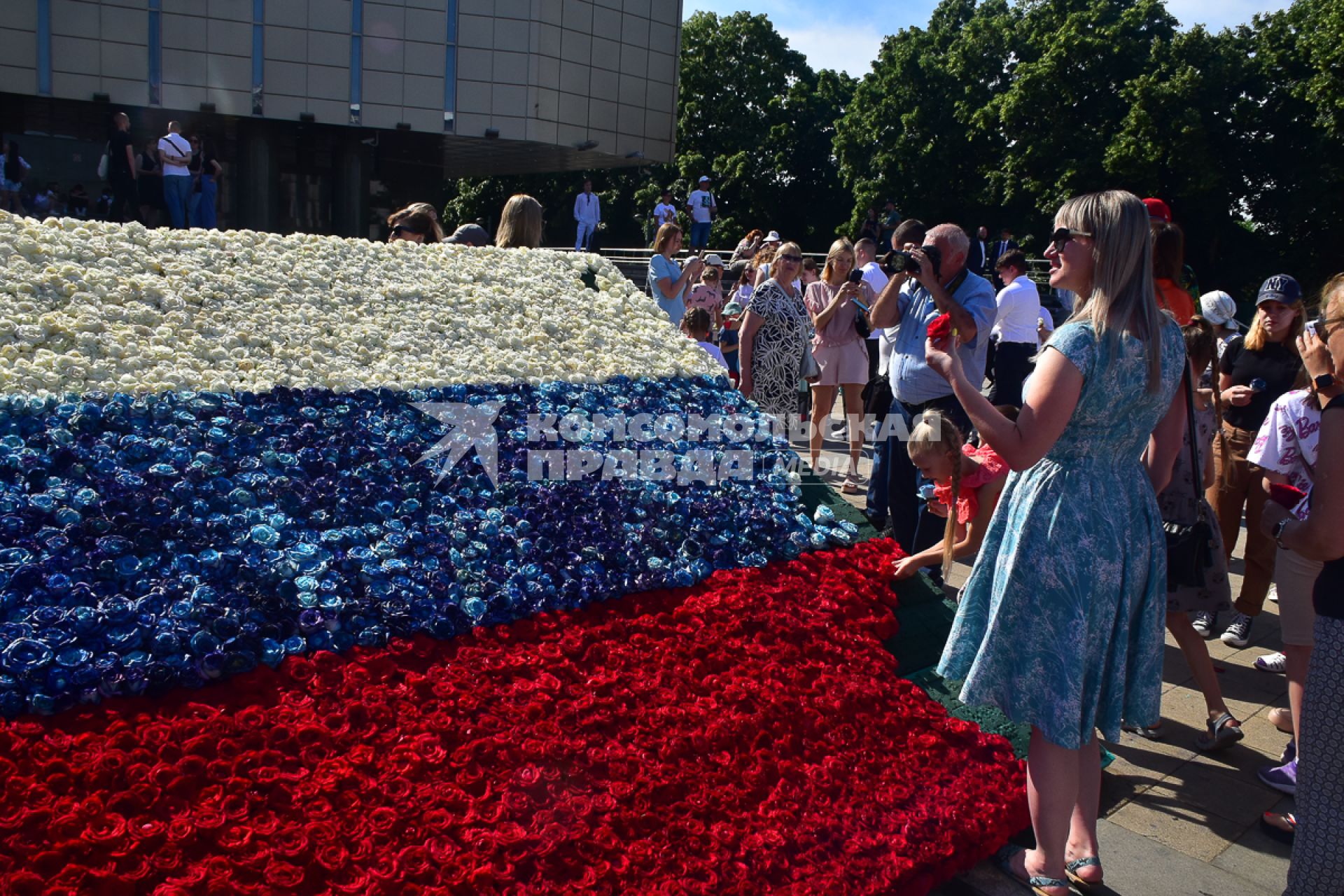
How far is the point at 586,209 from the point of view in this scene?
2133 centimetres

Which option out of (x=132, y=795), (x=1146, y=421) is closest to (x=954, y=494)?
(x=1146, y=421)

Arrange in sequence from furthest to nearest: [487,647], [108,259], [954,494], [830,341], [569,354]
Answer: [830,341], [569,354], [108,259], [954,494], [487,647]

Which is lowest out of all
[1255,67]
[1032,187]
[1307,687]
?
[1307,687]

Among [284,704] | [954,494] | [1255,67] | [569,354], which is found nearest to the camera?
[284,704]

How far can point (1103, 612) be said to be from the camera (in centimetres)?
297

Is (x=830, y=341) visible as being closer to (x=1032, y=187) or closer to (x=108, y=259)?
(x=108, y=259)

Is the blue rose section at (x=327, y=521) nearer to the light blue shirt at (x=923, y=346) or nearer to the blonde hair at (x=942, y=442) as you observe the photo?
the blonde hair at (x=942, y=442)

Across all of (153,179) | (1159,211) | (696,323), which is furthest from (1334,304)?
(153,179)

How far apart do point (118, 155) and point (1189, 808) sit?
1519 centimetres

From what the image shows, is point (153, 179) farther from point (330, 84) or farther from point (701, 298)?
point (330, 84)

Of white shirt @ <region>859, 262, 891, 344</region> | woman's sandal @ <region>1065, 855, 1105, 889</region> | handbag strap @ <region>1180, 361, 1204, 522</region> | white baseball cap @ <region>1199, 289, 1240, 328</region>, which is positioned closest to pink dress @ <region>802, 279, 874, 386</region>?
white shirt @ <region>859, 262, 891, 344</region>

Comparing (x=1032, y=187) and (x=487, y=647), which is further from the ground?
(x=1032, y=187)

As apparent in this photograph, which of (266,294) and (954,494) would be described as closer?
(954,494)

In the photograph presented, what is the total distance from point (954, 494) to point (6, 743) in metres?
3.50
